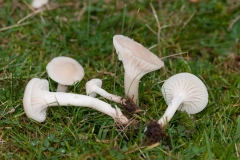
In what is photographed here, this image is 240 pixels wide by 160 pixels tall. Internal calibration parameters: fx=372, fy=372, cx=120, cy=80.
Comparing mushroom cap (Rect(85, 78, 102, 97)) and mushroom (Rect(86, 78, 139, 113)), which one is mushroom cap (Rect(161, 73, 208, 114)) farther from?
mushroom cap (Rect(85, 78, 102, 97))

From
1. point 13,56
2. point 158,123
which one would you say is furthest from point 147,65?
point 13,56

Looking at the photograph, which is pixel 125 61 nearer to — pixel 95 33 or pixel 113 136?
pixel 113 136

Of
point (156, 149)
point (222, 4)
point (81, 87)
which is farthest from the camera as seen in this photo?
A: point (222, 4)

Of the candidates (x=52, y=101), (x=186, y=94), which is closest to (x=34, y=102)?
(x=52, y=101)

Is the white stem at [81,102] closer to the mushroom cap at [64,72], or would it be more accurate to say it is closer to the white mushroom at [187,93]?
the mushroom cap at [64,72]

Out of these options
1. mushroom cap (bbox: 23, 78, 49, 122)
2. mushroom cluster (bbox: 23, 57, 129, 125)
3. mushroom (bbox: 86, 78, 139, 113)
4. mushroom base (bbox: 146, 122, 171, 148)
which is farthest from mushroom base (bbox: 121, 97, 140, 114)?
mushroom cap (bbox: 23, 78, 49, 122)

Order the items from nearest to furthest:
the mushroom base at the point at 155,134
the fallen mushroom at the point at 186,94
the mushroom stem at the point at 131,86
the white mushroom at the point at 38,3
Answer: the mushroom base at the point at 155,134
the fallen mushroom at the point at 186,94
the mushroom stem at the point at 131,86
the white mushroom at the point at 38,3

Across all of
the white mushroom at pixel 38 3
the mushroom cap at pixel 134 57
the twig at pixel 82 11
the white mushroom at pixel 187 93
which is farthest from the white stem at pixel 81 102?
the white mushroom at pixel 38 3
